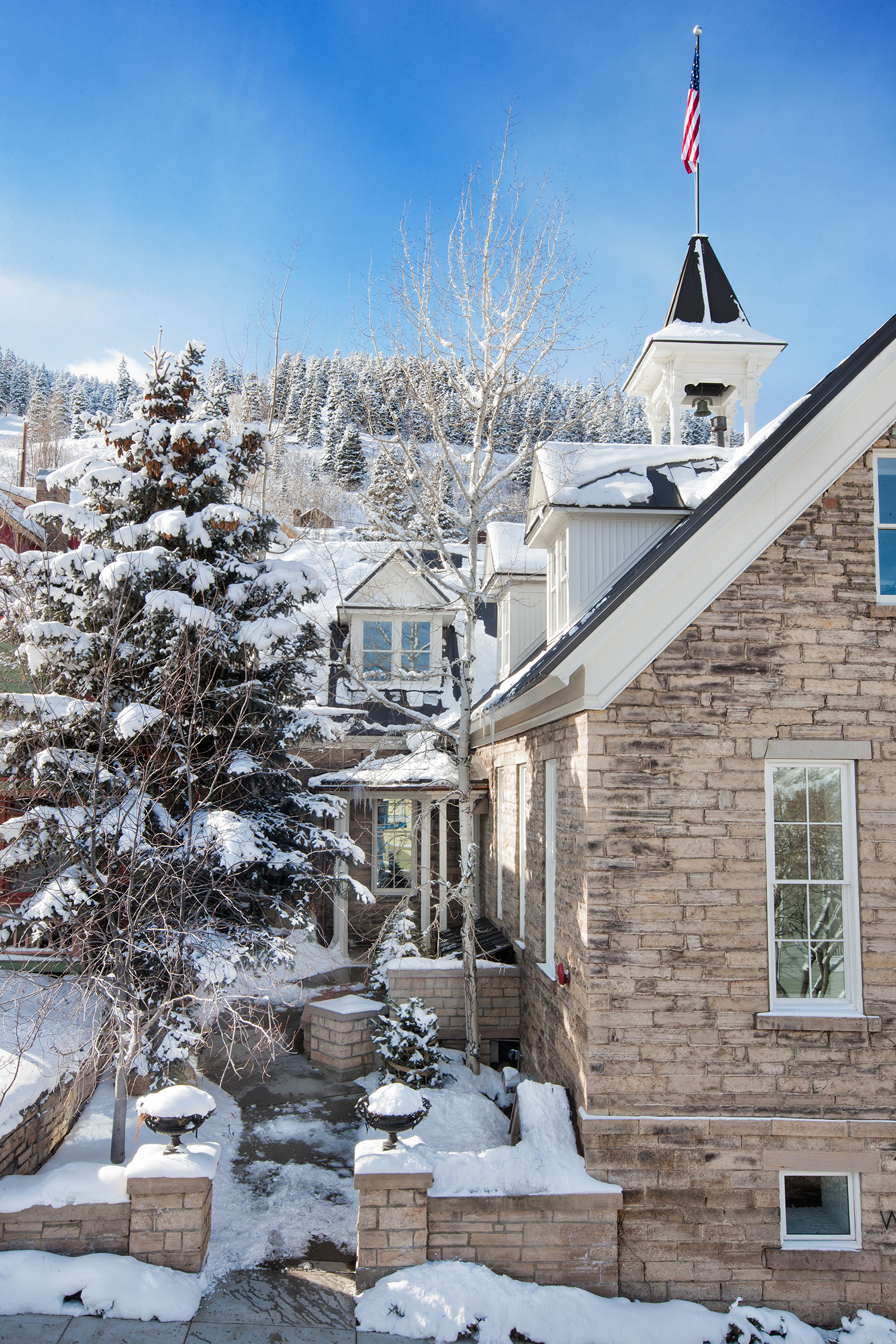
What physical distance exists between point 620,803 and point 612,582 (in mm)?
3694

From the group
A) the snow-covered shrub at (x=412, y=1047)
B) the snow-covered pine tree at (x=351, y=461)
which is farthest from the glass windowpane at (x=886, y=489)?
the snow-covered pine tree at (x=351, y=461)

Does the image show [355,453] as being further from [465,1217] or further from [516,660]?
[465,1217]

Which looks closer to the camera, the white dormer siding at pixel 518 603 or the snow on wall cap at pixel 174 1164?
the snow on wall cap at pixel 174 1164

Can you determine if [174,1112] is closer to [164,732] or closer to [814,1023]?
[164,732]

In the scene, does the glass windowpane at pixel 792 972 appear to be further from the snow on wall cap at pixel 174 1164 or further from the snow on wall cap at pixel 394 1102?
the snow on wall cap at pixel 174 1164

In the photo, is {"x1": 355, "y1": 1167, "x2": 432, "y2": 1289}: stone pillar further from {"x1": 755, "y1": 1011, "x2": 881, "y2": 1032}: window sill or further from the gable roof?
the gable roof

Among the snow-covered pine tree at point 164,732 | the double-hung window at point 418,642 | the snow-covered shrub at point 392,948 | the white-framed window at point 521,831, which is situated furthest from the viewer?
the double-hung window at point 418,642

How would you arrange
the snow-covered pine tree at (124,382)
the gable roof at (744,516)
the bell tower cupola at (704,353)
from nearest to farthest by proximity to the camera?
the gable roof at (744,516), the bell tower cupola at (704,353), the snow-covered pine tree at (124,382)

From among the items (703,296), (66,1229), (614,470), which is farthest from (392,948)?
(703,296)

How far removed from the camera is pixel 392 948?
11875mm

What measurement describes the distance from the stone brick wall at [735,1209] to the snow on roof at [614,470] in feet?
20.6

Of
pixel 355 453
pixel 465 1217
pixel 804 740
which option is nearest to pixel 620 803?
pixel 804 740

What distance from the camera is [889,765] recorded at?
261 inches

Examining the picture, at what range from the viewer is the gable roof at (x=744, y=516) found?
636 centimetres
